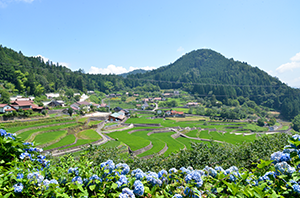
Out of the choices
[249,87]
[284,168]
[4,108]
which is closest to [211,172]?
[284,168]

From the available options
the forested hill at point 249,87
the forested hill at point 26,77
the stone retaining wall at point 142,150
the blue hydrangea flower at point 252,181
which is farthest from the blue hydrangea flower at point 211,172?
the forested hill at point 249,87

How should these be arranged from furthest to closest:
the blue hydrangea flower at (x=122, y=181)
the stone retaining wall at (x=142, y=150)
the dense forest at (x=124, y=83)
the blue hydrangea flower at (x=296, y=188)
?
Result: the dense forest at (x=124, y=83), the stone retaining wall at (x=142, y=150), the blue hydrangea flower at (x=122, y=181), the blue hydrangea flower at (x=296, y=188)

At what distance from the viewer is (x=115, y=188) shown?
2137 mm

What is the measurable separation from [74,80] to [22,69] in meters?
23.4

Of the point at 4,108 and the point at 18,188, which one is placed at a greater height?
the point at 18,188

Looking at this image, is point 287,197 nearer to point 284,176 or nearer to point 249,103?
point 284,176

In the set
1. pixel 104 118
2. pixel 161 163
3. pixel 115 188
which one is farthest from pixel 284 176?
pixel 104 118

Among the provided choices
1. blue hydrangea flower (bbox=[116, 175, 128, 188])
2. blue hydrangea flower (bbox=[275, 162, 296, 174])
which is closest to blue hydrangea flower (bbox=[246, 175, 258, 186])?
blue hydrangea flower (bbox=[275, 162, 296, 174])

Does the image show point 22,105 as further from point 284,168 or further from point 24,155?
point 284,168

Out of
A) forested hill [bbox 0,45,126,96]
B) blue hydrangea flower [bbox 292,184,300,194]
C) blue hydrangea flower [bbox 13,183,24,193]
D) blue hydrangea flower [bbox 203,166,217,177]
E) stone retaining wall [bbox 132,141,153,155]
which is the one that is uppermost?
forested hill [bbox 0,45,126,96]

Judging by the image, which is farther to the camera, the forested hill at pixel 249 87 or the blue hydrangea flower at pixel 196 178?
the forested hill at pixel 249 87

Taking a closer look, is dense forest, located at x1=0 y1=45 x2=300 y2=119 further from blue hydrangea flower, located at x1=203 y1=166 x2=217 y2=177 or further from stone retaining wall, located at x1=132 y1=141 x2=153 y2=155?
blue hydrangea flower, located at x1=203 y1=166 x2=217 y2=177

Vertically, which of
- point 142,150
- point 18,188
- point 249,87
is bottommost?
point 142,150

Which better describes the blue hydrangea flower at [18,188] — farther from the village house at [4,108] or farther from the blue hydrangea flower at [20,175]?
the village house at [4,108]
